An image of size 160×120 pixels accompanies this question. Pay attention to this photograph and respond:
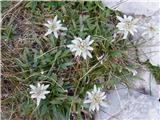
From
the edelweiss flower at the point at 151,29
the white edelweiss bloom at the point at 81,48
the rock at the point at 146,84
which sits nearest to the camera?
the white edelweiss bloom at the point at 81,48

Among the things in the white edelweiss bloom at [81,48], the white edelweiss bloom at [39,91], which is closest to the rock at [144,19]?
the white edelweiss bloom at [81,48]

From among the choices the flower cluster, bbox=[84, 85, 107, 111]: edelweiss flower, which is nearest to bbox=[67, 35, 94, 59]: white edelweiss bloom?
the flower cluster

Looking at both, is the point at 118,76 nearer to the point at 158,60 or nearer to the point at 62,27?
the point at 158,60

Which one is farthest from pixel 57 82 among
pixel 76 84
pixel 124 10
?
pixel 124 10

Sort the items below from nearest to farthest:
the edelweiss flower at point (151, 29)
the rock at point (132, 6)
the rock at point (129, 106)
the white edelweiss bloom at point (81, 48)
Result: the white edelweiss bloom at point (81, 48) → the edelweiss flower at point (151, 29) → the rock at point (129, 106) → the rock at point (132, 6)

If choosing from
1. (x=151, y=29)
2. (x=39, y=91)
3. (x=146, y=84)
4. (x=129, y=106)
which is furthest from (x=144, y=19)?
(x=39, y=91)

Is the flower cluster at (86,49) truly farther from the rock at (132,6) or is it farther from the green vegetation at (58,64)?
the rock at (132,6)

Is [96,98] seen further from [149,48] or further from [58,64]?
[149,48]

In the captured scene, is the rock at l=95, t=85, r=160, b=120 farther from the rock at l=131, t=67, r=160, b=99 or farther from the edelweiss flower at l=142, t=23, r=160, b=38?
the edelweiss flower at l=142, t=23, r=160, b=38
